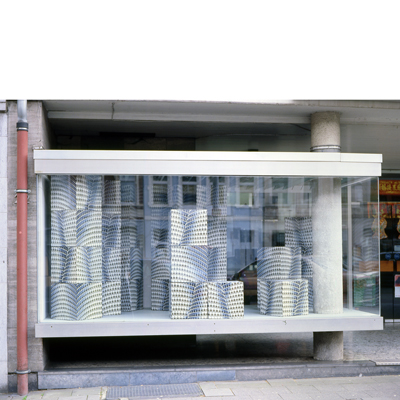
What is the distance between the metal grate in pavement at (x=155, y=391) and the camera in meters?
5.36

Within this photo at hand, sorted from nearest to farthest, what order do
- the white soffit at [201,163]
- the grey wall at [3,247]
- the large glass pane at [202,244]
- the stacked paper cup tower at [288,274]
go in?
1. the grey wall at [3,247]
2. the white soffit at [201,163]
3. the large glass pane at [202,244]
4. the stacked paper cup tower at [288,274]

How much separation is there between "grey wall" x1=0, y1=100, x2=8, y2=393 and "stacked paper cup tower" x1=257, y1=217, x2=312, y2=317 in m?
3.18

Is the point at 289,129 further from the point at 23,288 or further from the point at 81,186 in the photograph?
the point at 23,288

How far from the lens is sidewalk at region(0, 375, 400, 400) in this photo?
5258mm

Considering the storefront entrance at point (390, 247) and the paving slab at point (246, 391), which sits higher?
the storefront entrance at point (390, 247)

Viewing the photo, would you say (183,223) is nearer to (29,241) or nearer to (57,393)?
(29,241)

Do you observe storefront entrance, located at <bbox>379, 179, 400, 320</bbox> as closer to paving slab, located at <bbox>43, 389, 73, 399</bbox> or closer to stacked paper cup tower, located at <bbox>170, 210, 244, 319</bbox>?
stacked paper cup tower, located at <bbox>170, 210, 244, 319</bbox>

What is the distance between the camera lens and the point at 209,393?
5379 millimetres

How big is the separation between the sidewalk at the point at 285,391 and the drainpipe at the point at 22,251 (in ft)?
1.06

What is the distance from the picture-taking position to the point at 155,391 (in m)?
5.50

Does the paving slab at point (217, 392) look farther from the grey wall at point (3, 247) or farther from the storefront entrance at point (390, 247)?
the storefront entrance at point (390, 247)

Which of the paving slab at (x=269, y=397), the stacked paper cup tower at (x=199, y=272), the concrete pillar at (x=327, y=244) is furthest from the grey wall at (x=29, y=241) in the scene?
the concrete pillar at (x=327, y=244)

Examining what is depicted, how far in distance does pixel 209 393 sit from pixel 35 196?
3066 millimetres

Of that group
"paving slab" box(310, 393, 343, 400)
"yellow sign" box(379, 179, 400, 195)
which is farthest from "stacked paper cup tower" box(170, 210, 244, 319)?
"yellow sign" box(379, 179, 400, 195)
